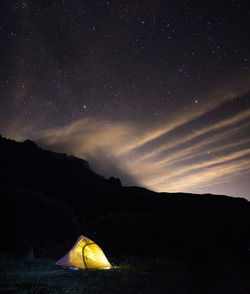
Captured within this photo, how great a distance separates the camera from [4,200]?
23.5 m

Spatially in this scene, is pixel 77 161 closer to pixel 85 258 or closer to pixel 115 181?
pixel 115 181

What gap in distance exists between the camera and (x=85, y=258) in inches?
459

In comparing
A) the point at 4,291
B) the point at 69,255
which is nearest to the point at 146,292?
the point at 4,291

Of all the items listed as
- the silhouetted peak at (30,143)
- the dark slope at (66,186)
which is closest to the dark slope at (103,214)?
the dark slope at (66,186)

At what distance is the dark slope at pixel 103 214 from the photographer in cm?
2459

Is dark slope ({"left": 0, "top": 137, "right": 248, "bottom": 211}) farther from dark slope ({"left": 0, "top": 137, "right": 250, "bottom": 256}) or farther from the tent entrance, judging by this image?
the tent entrance

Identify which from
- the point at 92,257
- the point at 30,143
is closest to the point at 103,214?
the point at 92,257

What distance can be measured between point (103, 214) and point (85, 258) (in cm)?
6771

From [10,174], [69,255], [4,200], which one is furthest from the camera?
[10,174]

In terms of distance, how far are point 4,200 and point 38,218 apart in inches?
154

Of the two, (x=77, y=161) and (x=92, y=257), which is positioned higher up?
(x=77, y=161)

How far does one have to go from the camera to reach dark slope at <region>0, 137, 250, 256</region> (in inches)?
968

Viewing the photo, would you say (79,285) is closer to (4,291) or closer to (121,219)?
(4,291)

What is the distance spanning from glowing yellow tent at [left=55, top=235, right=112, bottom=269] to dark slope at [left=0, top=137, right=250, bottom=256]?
1109 centimetres
